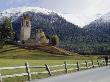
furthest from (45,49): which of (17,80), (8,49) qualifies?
(17,80)

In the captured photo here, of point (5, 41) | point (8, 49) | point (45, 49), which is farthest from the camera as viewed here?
point (5, 41)

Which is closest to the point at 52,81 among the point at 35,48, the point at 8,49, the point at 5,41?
the point at 8,49

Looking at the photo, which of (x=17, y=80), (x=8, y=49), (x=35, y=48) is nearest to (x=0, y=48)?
(x=8, y=49)

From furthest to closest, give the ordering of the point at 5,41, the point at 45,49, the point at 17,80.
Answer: the point at 5,41 → the point at 45,49 → the point at 17,80

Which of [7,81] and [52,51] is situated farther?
[52,51]

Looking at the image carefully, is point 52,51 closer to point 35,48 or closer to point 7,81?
point 35,48

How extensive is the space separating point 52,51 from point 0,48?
20072 millimetres

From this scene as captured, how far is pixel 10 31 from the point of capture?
558 feet

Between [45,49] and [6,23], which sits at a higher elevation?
[6,23]

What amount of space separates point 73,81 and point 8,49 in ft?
412

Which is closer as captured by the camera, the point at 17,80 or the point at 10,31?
the point at 17,80

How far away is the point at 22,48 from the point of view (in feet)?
532

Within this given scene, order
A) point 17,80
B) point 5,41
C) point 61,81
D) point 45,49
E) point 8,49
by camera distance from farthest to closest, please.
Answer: point 5,41 < point 45,49 < point 8,49 < point 17,80 < point 61,81

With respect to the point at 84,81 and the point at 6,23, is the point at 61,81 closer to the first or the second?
the point at 84,81
